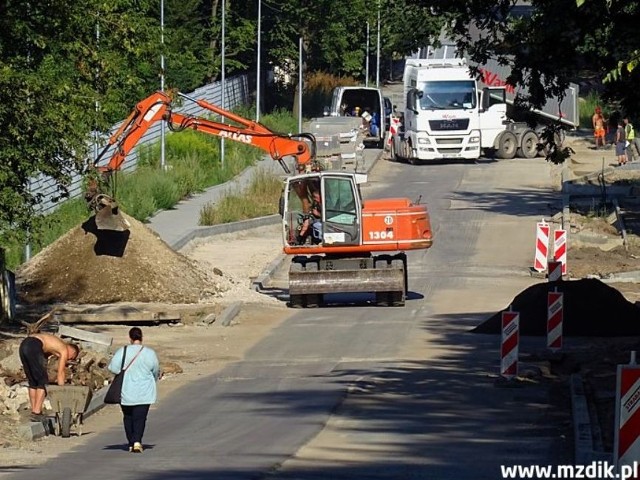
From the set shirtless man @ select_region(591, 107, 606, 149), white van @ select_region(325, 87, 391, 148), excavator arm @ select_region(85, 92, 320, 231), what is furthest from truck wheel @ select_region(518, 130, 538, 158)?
excavator arm @ select_region(85, 92, 320, 231)

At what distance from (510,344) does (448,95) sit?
3560 cm

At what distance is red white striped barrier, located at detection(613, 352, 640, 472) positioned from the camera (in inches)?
434

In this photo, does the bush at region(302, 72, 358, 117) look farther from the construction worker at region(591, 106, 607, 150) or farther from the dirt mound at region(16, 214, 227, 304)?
the dirt mound at region(16, 214, 227, 304)

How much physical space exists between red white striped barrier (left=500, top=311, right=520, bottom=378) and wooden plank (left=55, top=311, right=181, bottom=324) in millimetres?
8571

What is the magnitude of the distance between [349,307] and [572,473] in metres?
16.4

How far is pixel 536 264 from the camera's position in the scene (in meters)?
34.3

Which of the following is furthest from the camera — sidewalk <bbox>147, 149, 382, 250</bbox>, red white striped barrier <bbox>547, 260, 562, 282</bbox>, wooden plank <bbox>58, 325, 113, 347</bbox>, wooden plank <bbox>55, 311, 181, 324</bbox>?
sidewalk <bbox>147, 149, 382, 250</bbox>

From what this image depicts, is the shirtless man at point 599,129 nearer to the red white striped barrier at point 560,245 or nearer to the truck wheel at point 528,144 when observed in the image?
the truck wheel at point 528,144

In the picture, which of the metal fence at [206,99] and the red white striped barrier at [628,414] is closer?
the red white striped barrier at [628,414]

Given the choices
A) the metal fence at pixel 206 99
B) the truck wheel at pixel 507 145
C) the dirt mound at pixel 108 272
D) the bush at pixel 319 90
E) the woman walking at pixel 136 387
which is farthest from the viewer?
the bush at pixel 319 90

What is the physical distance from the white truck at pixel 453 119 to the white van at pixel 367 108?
3.91 meters

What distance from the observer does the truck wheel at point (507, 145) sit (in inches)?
2248

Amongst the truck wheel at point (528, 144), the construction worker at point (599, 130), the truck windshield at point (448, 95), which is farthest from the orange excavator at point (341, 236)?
the construction worker at point (599, 130)

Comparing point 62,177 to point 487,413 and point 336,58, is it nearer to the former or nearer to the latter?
point 487,413
